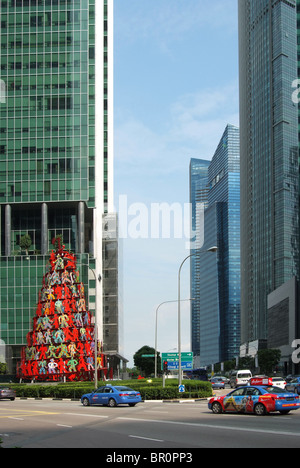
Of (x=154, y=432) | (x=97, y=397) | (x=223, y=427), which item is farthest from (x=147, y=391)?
(x=154, y=432)

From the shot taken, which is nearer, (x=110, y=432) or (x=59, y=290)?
(x=110, y=432)

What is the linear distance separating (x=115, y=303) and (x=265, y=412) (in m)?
104

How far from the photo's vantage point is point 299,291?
143 m

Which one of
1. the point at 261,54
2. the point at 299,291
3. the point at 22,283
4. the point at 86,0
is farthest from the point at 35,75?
the point at 261,54

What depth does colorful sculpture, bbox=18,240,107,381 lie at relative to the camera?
77.4 metres

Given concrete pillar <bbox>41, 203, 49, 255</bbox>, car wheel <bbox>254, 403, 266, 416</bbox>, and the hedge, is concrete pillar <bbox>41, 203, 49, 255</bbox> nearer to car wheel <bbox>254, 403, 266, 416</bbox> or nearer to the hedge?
the hedge

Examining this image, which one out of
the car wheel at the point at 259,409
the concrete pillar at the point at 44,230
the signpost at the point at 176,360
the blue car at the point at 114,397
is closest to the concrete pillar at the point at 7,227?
the concrete pillar at the point at 44,230

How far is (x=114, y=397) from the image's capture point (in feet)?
119

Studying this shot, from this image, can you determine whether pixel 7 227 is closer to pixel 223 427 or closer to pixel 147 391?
pixel 147 391

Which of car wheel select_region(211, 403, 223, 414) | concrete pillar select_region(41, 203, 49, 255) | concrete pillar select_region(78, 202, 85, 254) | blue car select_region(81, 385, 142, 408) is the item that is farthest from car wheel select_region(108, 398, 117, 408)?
concrete pillar select_region(41, 203, 49, 255)

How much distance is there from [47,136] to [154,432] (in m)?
98.0

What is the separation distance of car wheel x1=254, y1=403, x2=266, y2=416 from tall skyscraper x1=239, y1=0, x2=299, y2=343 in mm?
143825
